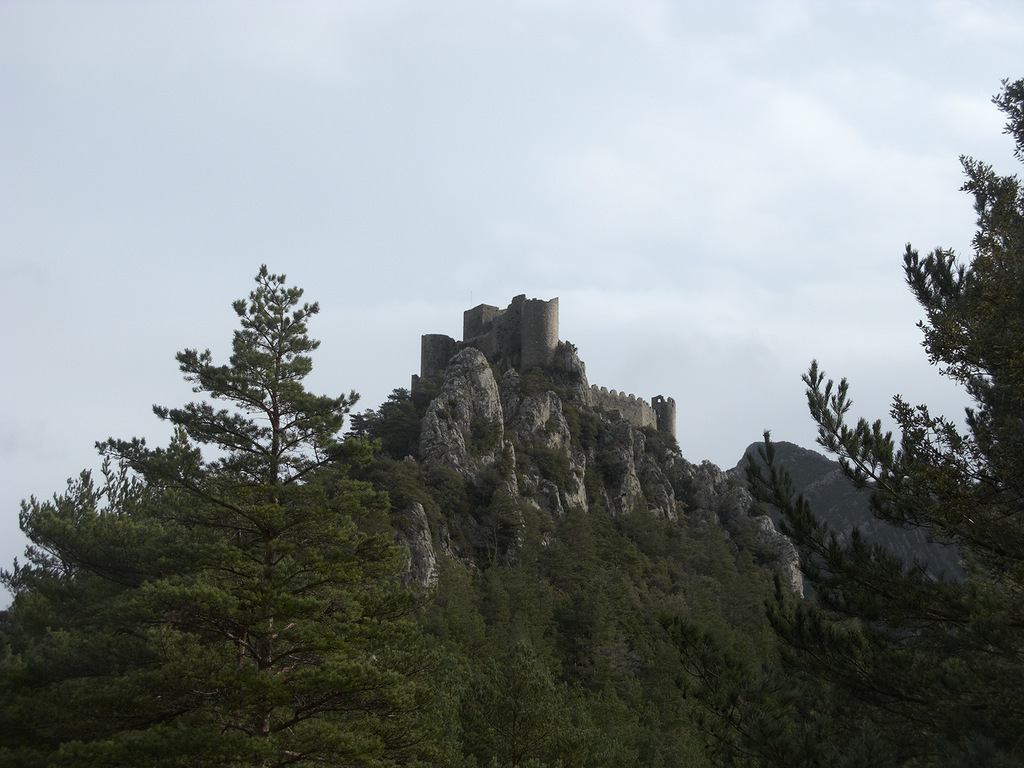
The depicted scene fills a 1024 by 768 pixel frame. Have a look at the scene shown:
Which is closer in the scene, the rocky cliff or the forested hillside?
the forested hillside

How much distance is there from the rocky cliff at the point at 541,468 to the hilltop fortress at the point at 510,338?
130 cm

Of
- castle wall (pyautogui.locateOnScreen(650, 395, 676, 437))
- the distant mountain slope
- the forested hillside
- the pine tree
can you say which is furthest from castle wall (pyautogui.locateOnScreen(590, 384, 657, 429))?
the pine tree

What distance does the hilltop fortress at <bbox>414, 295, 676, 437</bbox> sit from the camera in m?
52.7

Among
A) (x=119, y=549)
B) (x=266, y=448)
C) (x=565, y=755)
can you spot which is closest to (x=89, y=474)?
(x=119, y=549)

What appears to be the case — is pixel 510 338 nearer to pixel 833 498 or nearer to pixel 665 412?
pixel 665 412

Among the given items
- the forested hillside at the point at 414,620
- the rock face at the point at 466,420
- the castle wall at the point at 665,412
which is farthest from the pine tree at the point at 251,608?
the castle wall at the point at 665,412

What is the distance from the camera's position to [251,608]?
11.5 m

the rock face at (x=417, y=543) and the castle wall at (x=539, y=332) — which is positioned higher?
the castle wall at (x=539, y=332)

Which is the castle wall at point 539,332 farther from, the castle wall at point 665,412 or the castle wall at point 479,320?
the castle wall at point 665,412

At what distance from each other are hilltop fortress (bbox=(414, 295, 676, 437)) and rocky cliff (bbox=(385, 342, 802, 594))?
130 centimetres

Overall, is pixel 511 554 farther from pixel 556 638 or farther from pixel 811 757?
pixel 811 757

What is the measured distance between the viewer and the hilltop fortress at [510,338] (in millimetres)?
52688

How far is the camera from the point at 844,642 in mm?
8836

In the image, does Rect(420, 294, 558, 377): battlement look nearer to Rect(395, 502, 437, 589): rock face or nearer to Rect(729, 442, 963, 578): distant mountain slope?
Rect(395, 502, 437, 589): rock face
